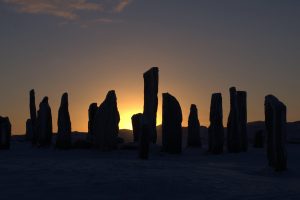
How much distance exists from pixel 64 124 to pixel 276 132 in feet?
39.3

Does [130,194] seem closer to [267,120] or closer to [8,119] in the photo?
[267,120]

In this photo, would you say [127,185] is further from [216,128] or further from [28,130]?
[28,130]

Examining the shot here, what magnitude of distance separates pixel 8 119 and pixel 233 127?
991 cm

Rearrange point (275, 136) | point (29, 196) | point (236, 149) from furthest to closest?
point (236, 149) → point (275, 136) → point (29, 196)

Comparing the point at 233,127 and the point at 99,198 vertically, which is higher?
the point at 233,127

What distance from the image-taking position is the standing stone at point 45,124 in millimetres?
24531

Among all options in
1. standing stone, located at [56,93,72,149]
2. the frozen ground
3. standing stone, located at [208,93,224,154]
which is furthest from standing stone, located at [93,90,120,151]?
the frozen ground

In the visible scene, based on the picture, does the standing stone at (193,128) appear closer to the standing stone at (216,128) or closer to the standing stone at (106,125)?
the standing stone at (216,128)

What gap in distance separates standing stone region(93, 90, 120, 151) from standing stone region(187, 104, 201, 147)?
5.38 meters

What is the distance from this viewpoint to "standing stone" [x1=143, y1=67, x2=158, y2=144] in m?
23.2

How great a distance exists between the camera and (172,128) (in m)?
21.1

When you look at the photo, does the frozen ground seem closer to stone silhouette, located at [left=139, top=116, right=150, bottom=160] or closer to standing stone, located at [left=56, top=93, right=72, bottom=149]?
stone silhouette, located at [left=139, top=116, right=150, bottom=160]

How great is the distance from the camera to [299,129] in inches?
1934

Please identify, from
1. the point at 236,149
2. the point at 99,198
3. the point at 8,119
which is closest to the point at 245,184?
the point at 99,198
